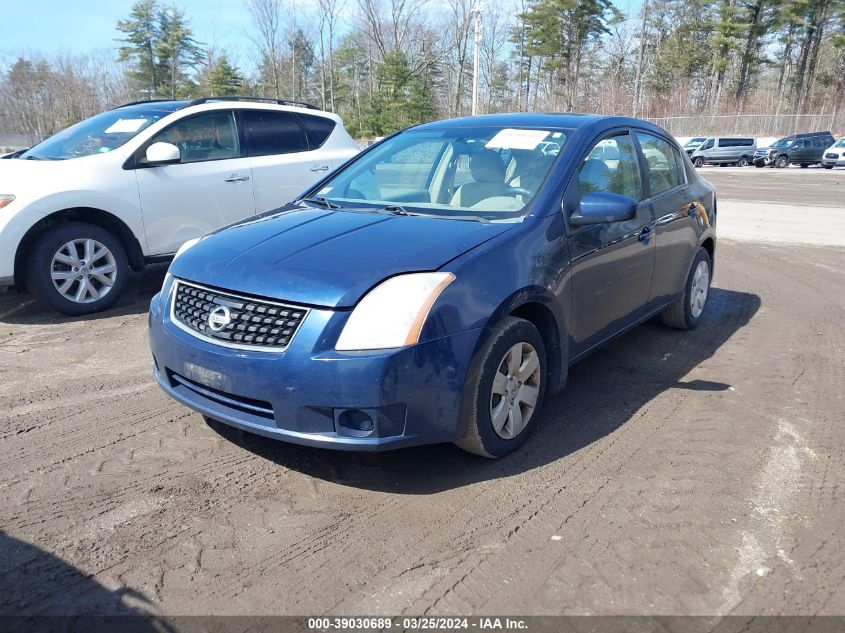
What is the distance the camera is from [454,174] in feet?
13.8

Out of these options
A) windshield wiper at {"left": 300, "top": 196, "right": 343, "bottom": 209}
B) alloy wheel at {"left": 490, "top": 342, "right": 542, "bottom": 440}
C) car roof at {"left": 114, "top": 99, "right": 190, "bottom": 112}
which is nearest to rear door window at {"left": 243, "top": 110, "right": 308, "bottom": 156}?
car roof at {"left": 114, "top": 99, "right": 190, "bottom": 112}

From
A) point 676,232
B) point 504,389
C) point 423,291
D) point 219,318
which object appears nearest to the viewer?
point 423,291

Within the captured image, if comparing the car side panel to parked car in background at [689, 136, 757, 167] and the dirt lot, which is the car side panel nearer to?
the dirt lot

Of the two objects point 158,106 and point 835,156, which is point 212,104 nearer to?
point 158,106

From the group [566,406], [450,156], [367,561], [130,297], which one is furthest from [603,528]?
[130,297]

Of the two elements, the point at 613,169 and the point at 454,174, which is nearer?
the point at 454,174

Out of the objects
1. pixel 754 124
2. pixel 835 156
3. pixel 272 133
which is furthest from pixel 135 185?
Answer: pixel 754 124

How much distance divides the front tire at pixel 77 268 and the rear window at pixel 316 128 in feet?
8.09

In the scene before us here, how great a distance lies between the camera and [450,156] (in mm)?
4344

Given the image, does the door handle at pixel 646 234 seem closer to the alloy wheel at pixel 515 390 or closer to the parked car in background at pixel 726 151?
the alloy wheel at pixel 515 390

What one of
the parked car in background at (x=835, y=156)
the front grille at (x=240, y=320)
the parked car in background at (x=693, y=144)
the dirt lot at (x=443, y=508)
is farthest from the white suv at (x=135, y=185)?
the parked car in background at (x=693, y=144)

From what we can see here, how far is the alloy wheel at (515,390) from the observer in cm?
331

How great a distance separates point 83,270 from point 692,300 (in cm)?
518

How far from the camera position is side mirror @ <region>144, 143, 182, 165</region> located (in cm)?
613
